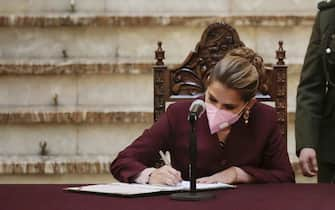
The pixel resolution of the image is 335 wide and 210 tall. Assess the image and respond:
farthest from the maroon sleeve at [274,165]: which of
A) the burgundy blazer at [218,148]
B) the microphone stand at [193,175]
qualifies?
the microphone stand at [193,175]

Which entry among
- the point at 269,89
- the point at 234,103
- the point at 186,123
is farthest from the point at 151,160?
the point at 269,89

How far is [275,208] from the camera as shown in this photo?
2.19 m

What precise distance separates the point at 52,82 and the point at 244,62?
2.21 m

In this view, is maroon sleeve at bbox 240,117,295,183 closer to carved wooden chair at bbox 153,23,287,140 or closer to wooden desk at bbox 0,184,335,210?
wooden desk at bbox 0,184,335,210

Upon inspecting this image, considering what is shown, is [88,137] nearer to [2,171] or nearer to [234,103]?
[2,171]

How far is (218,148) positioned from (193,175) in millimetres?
540

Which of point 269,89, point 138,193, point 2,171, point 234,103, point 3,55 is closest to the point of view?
point 138,193

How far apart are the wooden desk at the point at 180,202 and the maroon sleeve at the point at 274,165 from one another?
13 cm

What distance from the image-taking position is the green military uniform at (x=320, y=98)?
302 centimetres

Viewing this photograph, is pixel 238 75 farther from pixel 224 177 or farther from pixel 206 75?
pixel 206 75

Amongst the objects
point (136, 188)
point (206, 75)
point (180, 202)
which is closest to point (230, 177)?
point (136, 188)

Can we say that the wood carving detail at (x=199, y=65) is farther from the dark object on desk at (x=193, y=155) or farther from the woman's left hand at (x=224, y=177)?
the dark object on desk at (x=193, y=155)

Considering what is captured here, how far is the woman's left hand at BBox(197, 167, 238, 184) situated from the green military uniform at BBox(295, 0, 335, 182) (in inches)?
14.1

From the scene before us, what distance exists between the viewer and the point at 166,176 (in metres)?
2.57
